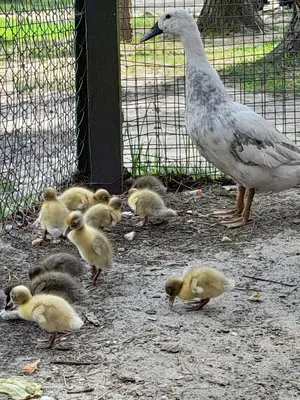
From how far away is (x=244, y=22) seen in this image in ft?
26.8

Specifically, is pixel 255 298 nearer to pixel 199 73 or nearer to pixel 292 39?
pixel 199 73

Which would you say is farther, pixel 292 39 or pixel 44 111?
pixel 292 39

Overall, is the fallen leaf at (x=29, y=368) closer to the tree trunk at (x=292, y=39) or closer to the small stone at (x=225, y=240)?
the small stone at (x=225, y=240)

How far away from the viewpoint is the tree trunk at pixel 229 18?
7871 mm

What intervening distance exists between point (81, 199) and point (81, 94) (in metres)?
1.47

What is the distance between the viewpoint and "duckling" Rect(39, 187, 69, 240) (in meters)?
5.54

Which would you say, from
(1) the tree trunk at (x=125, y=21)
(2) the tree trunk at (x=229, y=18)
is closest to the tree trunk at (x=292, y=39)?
(2) the tree trunk at (x=229, y=18)

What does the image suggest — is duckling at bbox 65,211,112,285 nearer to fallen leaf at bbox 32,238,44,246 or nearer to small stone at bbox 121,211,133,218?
fallen leaf at bbox 32,238,44,246

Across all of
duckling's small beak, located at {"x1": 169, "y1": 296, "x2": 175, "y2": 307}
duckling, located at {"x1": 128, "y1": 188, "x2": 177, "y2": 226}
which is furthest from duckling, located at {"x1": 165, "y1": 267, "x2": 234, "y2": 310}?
duckling, located at {"x1": 128, "y1": 188, "x2": 177, "y2": 226}

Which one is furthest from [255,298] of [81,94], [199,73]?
[81,94]

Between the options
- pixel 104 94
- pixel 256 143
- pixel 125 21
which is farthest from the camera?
pixel 125 21

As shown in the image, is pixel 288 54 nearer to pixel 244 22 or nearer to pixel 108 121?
pixel 244 22

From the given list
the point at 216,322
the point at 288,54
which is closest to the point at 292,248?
the point at 216,322

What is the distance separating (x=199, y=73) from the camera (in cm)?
625
